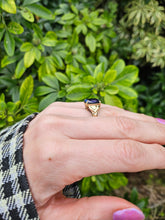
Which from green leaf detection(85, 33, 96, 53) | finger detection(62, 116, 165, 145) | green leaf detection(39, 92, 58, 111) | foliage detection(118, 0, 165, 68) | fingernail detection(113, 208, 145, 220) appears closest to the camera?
fingernail detection(113, 208, 145, 220)

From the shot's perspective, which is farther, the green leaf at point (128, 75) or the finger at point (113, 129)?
the green leaf at point (128, 75)

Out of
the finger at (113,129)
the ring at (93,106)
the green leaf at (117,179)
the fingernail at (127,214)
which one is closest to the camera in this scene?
the fingernail at (127,214)

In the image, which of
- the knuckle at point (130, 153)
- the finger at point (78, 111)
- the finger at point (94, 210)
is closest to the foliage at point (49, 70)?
the finger at point (78, 111)

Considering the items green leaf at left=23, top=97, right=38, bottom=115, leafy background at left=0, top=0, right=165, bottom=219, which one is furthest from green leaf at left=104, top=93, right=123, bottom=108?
green leaf at left=23, top=97, right=38, bottom=115

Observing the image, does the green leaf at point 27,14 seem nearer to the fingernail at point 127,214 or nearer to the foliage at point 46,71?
the foliage at point 46,71

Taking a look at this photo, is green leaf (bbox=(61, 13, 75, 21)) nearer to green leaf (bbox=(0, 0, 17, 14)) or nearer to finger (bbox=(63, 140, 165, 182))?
green leaf (bbox=(0, 0, 17, 14))

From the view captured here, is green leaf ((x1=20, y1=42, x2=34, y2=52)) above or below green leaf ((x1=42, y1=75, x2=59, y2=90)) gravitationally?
above

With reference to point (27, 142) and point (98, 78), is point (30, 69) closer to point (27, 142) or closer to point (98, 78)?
point (98, 78)

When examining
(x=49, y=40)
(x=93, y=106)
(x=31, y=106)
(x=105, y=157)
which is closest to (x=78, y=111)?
(x=93, y=106)
